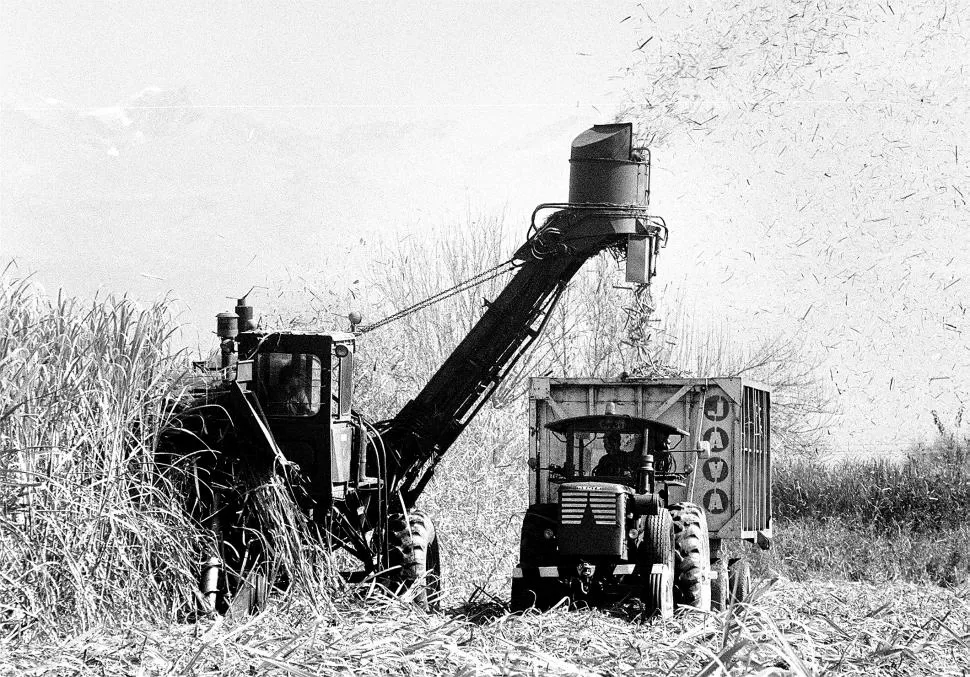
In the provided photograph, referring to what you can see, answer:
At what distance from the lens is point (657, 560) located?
10.8 m

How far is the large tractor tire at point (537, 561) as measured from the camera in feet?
36.7

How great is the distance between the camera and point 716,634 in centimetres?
693

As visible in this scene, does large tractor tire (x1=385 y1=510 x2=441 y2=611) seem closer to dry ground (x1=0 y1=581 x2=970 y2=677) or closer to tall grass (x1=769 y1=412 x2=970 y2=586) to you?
dry ground (x1=0 y1=581 x2=970 y2=677)

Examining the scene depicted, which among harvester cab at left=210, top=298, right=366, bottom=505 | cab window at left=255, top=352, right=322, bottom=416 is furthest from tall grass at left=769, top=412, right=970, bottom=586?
cab window at left=255, top=352, right=322, bottom=416

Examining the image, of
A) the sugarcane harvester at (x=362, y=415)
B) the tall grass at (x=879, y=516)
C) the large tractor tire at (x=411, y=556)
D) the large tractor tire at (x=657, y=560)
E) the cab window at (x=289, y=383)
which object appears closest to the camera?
the large tractor tire at (x=657, y=560)

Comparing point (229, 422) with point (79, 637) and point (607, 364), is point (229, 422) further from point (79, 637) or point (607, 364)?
point (607, 364)

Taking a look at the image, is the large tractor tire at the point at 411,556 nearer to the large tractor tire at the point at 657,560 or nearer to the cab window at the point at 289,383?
the cab window at the point at 289,383

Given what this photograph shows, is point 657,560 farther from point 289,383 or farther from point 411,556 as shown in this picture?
point 289,383

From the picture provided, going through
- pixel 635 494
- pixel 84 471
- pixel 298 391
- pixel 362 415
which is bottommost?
pixel 635 494

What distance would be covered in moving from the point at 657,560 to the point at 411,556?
226 cm

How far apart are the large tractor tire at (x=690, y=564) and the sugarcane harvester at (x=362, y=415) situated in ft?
7.22

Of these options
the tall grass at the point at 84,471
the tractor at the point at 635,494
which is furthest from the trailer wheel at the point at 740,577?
the tall grass at the point at 84,471

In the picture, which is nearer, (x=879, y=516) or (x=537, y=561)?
(x=537, y=561)

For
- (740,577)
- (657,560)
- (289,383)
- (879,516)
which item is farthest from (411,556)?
(879,516)
